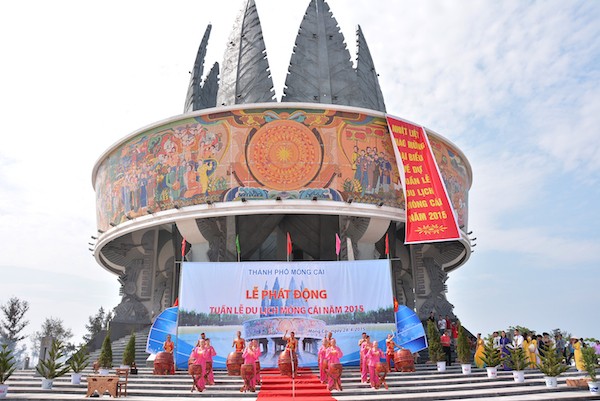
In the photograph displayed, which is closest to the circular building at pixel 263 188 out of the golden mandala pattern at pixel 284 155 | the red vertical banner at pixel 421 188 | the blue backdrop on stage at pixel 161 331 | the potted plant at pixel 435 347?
the golden mandala pattern at pixel 284 155

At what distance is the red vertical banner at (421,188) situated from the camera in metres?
18.4

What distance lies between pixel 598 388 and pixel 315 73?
18.7m

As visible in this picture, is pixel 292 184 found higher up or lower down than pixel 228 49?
lower down

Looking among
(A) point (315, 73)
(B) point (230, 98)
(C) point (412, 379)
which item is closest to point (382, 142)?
(A) point (315, 73)

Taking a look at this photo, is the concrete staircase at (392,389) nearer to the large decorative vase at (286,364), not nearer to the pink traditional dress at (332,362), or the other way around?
the pink traditional dress at (332,362)

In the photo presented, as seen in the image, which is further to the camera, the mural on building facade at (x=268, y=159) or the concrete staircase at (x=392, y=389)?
the mural on building facade at (x=268, y=159)

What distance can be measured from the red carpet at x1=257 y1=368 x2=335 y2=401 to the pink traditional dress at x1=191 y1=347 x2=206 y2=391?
1293 mm

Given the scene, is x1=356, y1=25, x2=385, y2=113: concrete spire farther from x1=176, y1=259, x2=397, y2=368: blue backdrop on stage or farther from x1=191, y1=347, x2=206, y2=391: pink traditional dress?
x1=191, y1=347, x2=206, y2=391: pink traditional dress

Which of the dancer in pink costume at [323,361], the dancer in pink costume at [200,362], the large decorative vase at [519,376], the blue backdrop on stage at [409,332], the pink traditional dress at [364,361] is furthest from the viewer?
the blue backdrop on stage at [409,332]

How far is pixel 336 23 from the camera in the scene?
86.7 ft

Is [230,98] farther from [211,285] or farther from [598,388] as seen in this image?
[598,388]

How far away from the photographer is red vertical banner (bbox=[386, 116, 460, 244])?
60.2ft

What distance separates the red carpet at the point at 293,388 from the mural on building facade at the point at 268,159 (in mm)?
7325

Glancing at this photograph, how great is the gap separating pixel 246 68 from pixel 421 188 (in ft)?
36.2
